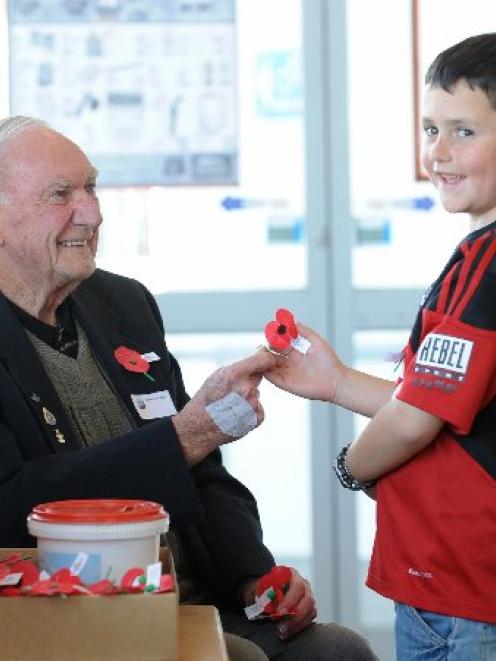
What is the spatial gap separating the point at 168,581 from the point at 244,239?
280 centimetres

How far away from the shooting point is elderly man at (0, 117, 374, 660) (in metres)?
2.34


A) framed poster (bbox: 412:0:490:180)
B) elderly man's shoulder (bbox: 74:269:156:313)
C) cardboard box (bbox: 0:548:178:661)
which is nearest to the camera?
cardboard box (bbox: 0:548:178:661)

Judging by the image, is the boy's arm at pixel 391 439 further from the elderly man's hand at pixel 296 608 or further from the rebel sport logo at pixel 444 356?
the elderly man's hand at pixel 296 608

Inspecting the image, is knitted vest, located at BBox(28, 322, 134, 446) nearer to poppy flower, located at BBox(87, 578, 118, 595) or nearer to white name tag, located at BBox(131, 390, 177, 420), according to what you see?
Answer: white name tag, located at BBox(131, 390, 177, 420)

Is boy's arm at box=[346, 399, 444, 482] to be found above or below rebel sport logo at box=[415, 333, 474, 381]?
below

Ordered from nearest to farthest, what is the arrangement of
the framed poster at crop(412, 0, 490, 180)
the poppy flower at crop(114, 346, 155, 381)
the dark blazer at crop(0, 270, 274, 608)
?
the dark blazer at crop(0, 270, 274, 608)
the poppy flower at crop(114, 346, 155, 381)
the framed poster at crop(412, 0, 490, 180)

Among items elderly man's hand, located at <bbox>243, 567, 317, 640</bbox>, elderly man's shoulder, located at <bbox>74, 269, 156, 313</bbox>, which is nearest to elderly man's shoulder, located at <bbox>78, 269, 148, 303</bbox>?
elderly man's shoulder, located at <bbox>74, 269, 156, 313</bbox>

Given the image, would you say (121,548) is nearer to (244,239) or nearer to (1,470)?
(1,470)

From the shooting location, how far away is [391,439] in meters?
2.19

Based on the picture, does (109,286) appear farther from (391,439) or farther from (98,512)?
(98,512)

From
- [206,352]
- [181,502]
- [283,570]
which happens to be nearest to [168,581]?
[181,502]

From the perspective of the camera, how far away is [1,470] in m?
2.30

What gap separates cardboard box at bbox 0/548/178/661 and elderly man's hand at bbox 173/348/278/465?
2.12 ft

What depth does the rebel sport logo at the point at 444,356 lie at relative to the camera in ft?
6.92
